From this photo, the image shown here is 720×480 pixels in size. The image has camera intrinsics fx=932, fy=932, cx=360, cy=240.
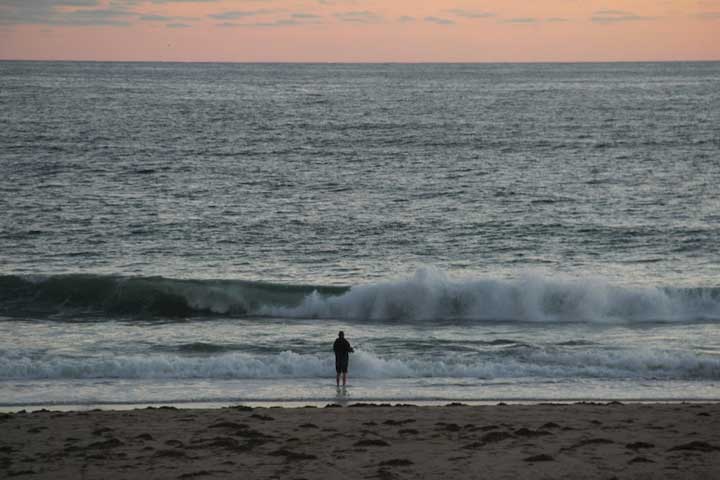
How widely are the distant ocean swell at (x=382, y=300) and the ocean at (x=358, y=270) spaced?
60 millimetres

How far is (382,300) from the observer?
2683cm

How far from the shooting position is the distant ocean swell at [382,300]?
26094 mm

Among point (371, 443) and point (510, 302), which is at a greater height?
point (371, 443)

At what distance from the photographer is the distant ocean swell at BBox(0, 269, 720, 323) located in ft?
85.6

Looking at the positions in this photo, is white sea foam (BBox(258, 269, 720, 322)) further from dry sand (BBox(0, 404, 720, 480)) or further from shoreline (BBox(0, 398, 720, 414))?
dry sand (BBox(0, 404, 720, 480))

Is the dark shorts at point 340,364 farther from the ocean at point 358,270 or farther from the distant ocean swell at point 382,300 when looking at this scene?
the distant ocean swell at point 382,300

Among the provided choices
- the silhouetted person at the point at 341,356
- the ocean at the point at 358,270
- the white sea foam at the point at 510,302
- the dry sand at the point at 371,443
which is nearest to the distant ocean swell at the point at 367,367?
the ocean at the point at 358,270

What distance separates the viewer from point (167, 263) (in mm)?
30547

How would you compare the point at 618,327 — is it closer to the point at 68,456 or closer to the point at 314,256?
the point at 314,256

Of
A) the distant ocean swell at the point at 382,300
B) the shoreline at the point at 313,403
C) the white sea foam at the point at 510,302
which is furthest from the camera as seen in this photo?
the distant ocean swell at the point at 382,300

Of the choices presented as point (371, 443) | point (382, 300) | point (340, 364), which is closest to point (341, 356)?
point (340, 364)

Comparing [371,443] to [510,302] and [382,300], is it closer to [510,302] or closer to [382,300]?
[382,300]

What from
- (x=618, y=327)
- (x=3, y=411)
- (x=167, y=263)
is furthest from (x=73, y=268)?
(x=618, y=327)

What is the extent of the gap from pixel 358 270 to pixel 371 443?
16324 millimetres
